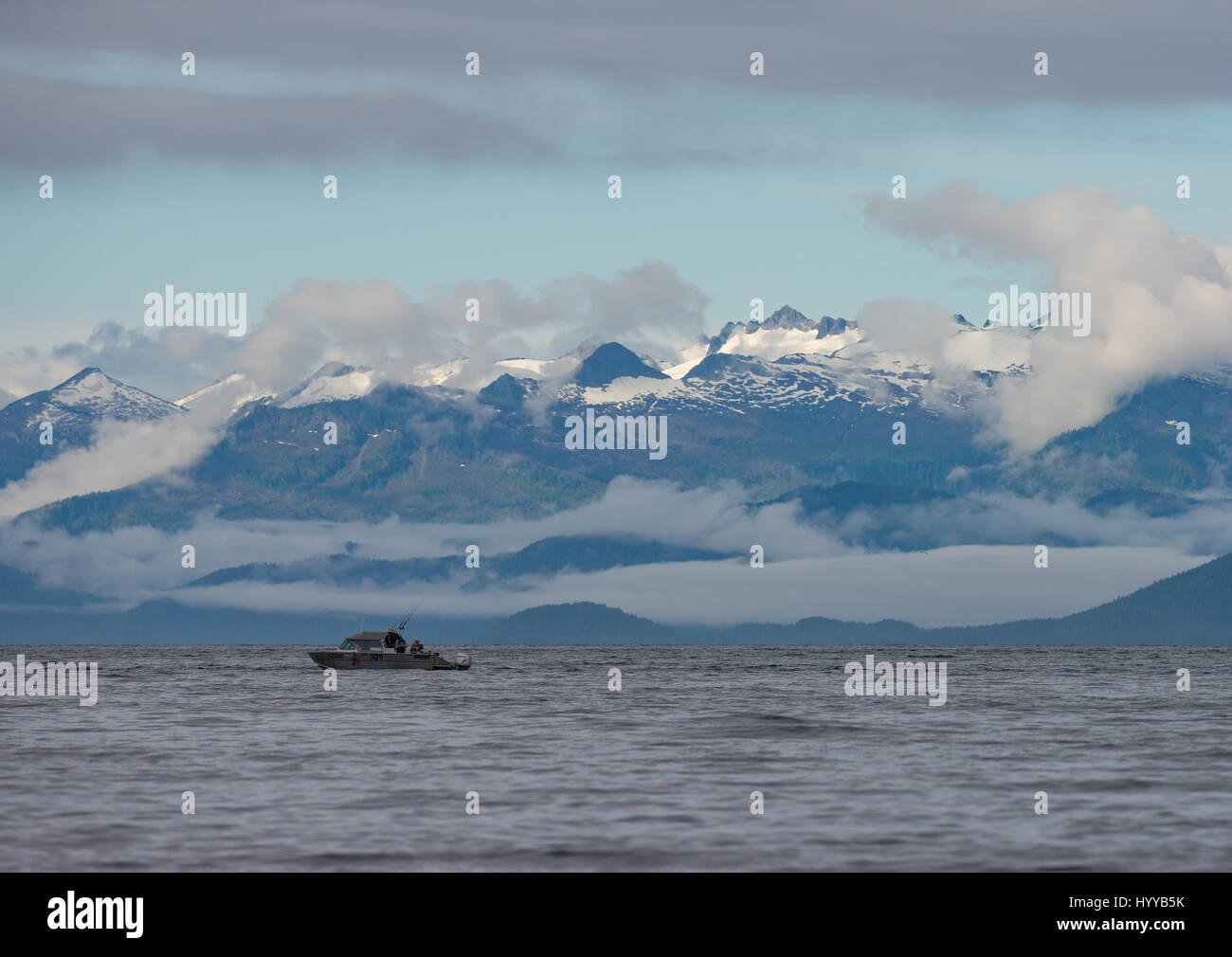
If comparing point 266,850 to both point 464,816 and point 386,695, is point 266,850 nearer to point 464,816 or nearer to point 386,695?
point 464,816

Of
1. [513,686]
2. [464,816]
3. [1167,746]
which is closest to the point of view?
[464,816]

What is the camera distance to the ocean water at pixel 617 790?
49.0 m

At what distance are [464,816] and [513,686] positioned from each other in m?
135

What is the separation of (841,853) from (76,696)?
12544 cm

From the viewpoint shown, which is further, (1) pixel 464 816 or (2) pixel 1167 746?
(2) pixel 1167 746

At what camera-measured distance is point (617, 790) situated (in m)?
65.5

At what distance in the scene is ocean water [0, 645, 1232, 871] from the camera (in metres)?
49.0

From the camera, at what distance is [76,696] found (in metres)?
158

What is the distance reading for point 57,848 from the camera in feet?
162
